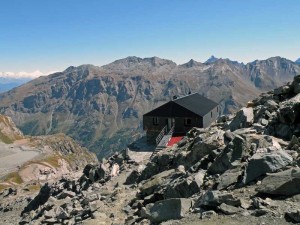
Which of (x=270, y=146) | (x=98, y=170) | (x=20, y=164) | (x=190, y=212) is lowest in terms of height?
(x=20, y=164)

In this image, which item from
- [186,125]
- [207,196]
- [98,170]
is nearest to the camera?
[207,196]

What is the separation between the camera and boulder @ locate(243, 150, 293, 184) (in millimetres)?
19016

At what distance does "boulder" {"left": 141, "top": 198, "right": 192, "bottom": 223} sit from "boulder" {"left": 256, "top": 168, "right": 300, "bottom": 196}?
3.63 meters

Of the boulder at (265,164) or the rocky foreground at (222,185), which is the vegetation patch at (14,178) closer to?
the rocky foreground at (222,185)

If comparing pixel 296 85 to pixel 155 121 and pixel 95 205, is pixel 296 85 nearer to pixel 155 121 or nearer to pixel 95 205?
pixel 95 205

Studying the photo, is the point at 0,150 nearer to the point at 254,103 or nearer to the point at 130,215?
the point at 254,103

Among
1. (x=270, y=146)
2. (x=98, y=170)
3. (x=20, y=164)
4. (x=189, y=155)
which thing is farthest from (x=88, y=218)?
(x=20, y=164)

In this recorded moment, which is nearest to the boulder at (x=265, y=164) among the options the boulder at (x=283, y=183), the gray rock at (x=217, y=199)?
the boulder at (x=283, y=183)

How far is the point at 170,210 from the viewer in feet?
61.8

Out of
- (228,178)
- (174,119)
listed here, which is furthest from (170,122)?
(228,178)

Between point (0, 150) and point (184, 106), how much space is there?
147502 millimetres

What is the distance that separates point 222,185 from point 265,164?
253 cm

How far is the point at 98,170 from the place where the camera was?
43.6 m

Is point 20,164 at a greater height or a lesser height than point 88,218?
lesser
